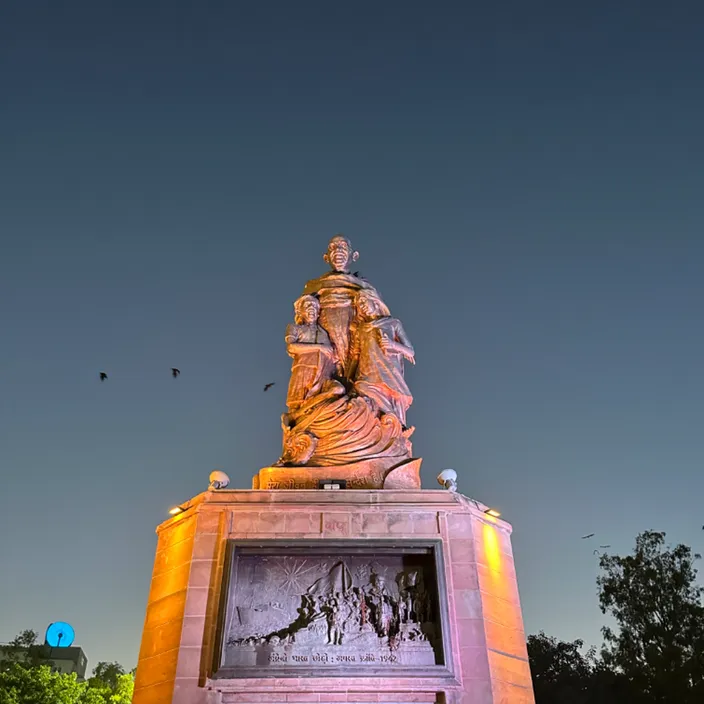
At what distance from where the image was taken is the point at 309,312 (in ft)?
48.6

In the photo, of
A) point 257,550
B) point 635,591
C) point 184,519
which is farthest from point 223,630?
point 635,591

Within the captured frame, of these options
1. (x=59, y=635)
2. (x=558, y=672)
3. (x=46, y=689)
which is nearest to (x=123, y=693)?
(x=46, y=689)

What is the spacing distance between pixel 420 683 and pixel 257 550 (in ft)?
9.87

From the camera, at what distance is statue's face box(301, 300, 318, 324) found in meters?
14.8

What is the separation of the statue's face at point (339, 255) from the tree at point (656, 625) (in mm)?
23820

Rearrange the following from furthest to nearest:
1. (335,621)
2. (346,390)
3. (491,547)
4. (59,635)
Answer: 1. (59,635)
2. (346,390)
3. (491,547)
4. (335,621)

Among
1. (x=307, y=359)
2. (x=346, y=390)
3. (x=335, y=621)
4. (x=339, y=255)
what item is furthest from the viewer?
(x=339, y=255)

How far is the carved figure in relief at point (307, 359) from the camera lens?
1398 cm

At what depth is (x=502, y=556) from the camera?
1164 cm

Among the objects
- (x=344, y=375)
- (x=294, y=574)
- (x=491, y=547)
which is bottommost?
(x=294, y=574)

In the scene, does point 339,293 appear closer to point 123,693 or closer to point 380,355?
point 380,355

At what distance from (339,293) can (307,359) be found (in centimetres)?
181

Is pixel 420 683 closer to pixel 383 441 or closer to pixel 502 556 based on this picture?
pixel 502 556

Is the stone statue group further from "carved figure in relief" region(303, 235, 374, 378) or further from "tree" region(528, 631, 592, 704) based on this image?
"tree" region(528, 631, 592, 704)
